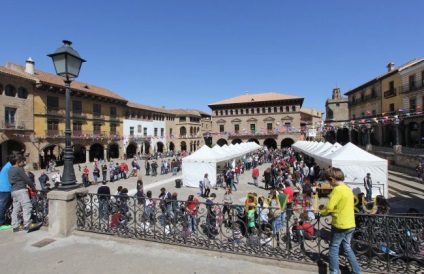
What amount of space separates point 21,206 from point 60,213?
3.16ft

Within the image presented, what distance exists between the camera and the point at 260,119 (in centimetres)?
5078

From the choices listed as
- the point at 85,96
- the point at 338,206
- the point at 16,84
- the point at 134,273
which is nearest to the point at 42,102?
the point at 16,84

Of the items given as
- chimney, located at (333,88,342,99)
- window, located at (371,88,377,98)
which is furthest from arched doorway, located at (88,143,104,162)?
chimney, located at (333,88,342,99)

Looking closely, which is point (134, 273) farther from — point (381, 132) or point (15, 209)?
point (381, 132)

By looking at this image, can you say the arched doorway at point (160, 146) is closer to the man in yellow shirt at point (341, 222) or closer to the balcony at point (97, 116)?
the balcony at point (97, 116)

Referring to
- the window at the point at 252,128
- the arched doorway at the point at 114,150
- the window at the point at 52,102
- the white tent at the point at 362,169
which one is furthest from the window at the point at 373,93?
the window at the point at 52,102

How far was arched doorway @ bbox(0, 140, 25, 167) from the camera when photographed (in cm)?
2458

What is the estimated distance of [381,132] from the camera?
32.8 m

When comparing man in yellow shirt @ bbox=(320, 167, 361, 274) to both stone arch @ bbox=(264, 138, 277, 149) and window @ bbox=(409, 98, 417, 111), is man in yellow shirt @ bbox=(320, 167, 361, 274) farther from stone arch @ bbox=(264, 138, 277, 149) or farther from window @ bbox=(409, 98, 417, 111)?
stone arch @ bbox=(264, 138, 277, 149)

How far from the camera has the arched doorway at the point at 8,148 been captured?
24.6 meters

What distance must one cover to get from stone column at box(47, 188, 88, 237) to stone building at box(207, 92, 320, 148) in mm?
45383

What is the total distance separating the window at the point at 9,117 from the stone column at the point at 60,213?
85.0 ft

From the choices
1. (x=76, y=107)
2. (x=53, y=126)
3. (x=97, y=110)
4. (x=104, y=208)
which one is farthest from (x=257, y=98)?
(x=104, y=208)

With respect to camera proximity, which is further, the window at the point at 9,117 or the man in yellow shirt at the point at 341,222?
the window at the point at 9,117
